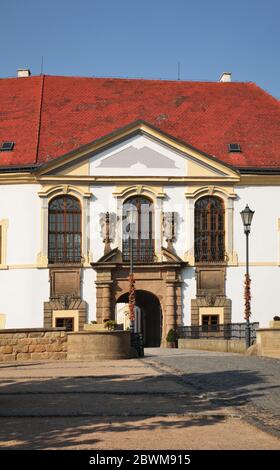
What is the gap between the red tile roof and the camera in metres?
48.0

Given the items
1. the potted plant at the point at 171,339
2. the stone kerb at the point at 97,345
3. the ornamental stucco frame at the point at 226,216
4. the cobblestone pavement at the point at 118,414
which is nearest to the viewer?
the cobblestone pavement at the point at 118,414

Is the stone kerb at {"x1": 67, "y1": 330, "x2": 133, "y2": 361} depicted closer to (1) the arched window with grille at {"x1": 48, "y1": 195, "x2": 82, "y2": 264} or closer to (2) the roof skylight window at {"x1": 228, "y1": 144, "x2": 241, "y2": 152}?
(1) the arched window with grille at {"x1": 48, "y1": 195, "x2": 82, "y2": 264}

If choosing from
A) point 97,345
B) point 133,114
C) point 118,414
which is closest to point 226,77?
point 133,114

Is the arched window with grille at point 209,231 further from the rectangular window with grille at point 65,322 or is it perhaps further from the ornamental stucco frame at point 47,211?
the rectangular window with grille at point 65,322

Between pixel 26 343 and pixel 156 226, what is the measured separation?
20.7m

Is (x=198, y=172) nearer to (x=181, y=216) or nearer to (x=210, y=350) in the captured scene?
(x=181, y=216)

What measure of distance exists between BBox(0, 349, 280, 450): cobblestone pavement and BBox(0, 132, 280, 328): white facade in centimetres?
2569

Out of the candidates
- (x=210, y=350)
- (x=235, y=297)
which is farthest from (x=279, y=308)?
(x=210, y=350)

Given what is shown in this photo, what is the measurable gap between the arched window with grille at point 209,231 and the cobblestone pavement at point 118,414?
26.8 m

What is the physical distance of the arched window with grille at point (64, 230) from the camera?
152ft

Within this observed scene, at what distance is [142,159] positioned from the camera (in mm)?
46875

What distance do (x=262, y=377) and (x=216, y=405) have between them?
16.7ft

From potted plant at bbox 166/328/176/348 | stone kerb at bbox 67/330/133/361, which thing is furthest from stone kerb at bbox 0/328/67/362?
potted plant at bbox 166/328/176/348

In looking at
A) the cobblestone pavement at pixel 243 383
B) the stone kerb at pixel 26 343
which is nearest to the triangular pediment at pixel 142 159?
the stone kerb at pixel 26 343
